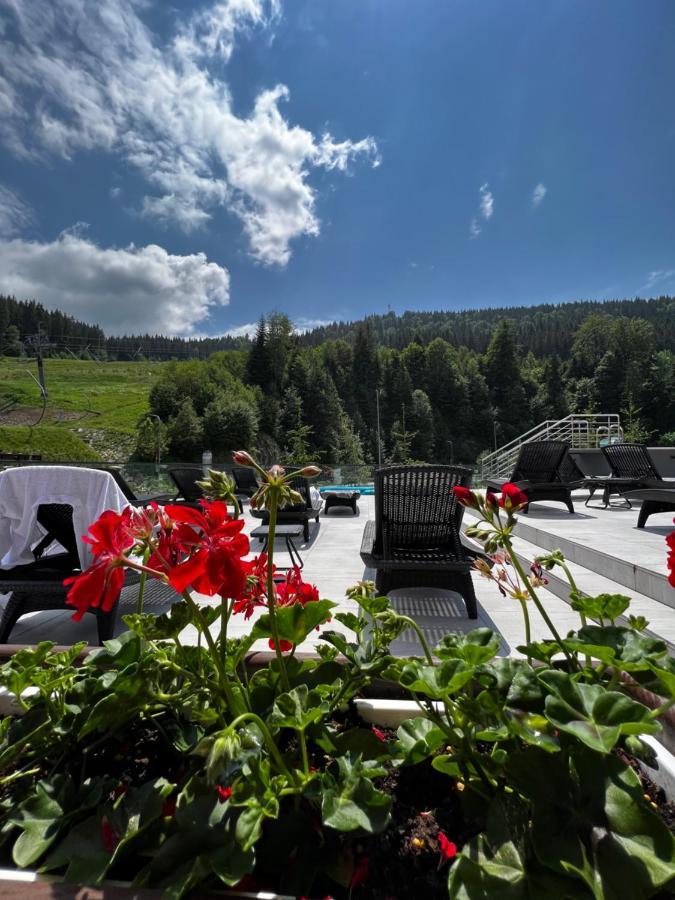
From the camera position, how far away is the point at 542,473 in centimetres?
612

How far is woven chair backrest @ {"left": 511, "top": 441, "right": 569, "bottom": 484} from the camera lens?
19.3ft

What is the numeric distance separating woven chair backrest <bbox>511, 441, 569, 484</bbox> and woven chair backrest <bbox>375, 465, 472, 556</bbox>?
144 inches

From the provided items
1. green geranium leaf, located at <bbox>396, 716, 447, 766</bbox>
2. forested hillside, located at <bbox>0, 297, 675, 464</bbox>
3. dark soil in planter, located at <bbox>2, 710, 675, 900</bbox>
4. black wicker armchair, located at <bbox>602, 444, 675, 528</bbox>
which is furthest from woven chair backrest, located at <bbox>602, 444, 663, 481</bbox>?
forested hillside, located at <bbox>0, 297, 675, 464</bbox>

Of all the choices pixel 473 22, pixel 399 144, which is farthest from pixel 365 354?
pixel 473 22

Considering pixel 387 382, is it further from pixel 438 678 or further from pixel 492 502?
pixel 438 678

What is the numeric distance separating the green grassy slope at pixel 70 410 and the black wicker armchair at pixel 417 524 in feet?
132

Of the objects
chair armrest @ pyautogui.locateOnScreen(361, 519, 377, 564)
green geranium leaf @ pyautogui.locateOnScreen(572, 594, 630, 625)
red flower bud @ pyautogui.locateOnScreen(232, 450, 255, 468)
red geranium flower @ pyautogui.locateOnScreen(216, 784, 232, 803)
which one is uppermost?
red flower bud @ pyautogui.locateOnScreen(232, 450, 255, 468)

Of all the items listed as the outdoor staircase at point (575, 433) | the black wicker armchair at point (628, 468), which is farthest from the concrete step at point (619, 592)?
the outdoor staircase at point (575, 433)

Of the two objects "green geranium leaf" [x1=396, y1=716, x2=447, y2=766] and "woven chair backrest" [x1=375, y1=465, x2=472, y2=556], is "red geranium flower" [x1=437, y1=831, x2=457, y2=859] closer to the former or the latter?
"green geranium leaf" [x1=396, y1=716, x2=447, y2=766]

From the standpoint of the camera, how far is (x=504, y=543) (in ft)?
2.58

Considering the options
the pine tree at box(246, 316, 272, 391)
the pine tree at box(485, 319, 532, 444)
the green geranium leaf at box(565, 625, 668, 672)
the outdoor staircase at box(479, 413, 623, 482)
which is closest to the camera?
the green geranium leaf at box(565, 625, 668, 672)

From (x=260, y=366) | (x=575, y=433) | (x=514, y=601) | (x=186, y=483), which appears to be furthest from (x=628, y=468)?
(x=260, y=366)

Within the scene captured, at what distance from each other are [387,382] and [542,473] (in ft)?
196

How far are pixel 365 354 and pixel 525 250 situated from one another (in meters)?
24.4
